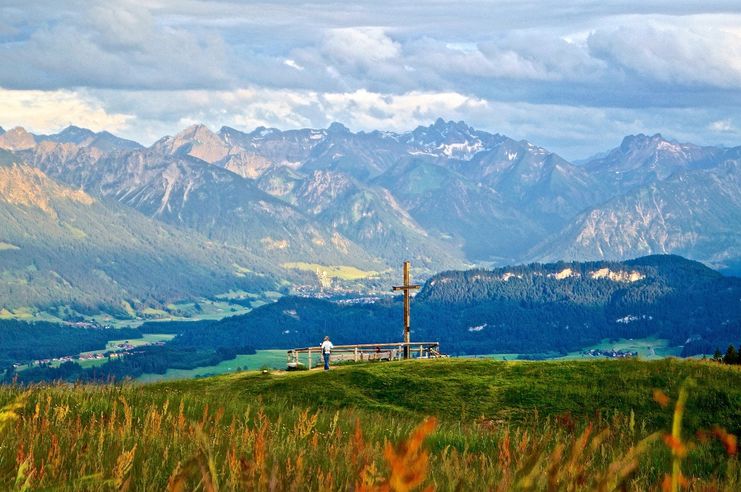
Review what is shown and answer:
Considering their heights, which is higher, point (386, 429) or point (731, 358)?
point (731, 358)

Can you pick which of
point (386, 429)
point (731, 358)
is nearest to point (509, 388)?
point (731, 358)

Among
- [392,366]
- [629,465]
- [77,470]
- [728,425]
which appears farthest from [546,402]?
[629,465]

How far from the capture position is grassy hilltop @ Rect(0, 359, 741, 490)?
8.20 m

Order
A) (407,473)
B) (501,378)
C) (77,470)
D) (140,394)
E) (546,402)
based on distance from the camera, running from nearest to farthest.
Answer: (407,473)
(77,470)
(140,394)
(546,402)
(501,378)

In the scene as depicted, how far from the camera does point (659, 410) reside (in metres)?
34.3

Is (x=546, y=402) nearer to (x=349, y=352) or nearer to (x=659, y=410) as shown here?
(x=659, y=410)

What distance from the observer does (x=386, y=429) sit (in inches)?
687

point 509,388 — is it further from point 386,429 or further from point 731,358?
point 386,429

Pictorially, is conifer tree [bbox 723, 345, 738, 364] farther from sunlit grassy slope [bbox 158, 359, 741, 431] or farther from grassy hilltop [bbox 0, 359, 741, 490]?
grassy hilltop [bbox 0, 359, 741, 490]

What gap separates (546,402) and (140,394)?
1826 cm

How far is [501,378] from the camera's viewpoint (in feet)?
131

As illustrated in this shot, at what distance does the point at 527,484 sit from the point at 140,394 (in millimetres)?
16471

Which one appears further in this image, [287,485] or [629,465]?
[287,485]

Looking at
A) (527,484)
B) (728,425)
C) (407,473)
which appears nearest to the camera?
(407,473)
